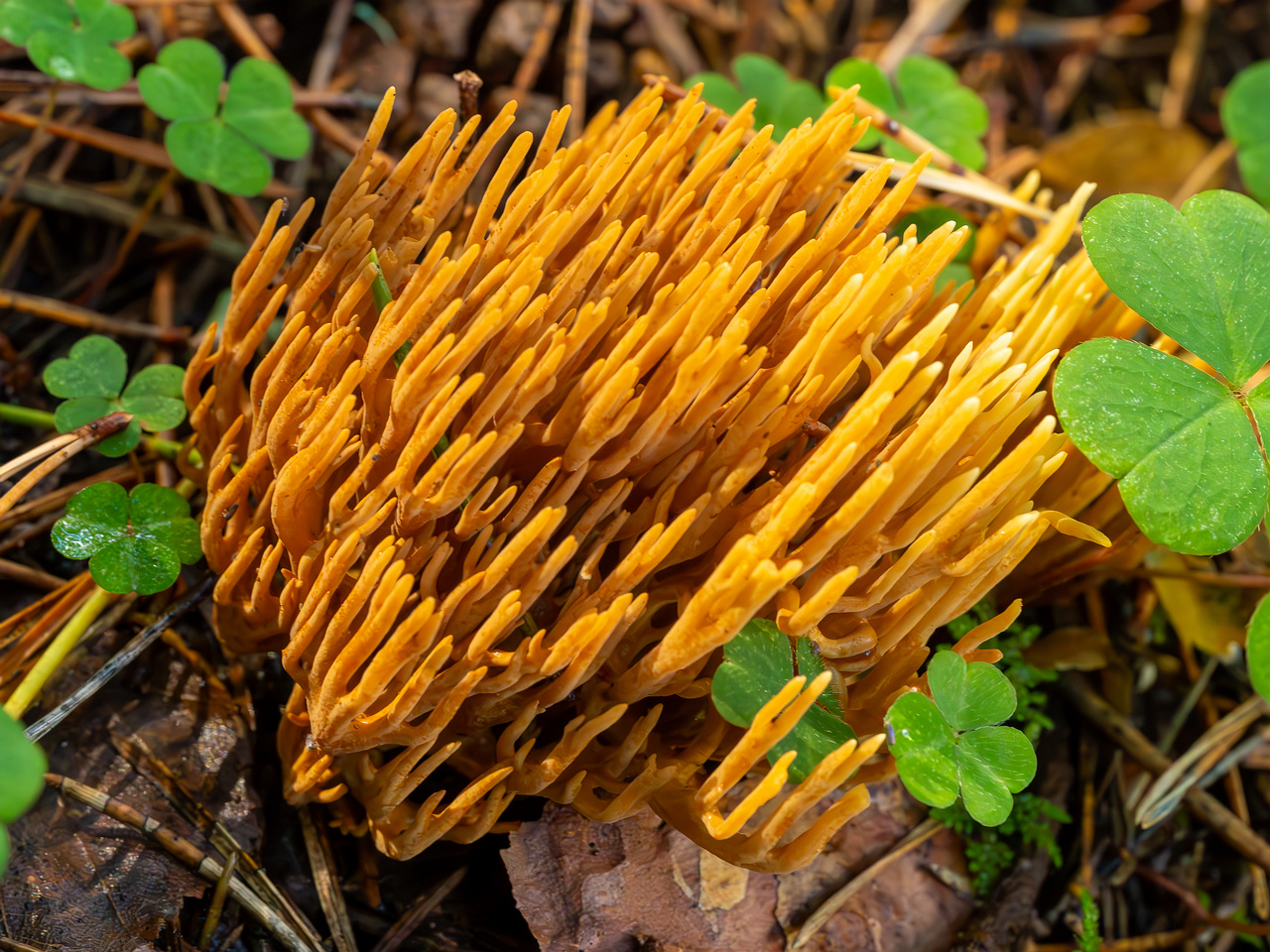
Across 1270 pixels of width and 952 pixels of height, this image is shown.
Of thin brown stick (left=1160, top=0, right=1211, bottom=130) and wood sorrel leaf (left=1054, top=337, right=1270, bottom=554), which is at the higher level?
thin brown stick (left=1160, top=0, right=1211, bottom=130)

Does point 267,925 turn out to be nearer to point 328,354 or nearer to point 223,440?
point 223,440

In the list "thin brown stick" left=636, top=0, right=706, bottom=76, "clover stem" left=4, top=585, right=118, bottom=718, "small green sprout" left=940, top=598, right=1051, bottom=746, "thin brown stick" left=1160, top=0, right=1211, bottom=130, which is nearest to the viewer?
"clover stem" left=4, top=585, right=118, bottom=718

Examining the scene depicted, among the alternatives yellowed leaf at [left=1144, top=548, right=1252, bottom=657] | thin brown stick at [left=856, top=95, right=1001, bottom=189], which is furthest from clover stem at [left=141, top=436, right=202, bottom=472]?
yellowed leaf at [left=1144, top=548, right=1252, bottom=657]

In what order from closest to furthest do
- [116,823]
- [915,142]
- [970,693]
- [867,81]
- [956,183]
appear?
[970,693] < [116,823] < [956,183] < [915,142] < [867,81]

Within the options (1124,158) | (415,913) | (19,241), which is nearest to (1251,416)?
(1124,158)

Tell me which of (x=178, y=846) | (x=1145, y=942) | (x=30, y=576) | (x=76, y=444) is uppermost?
(x=76, y=444)

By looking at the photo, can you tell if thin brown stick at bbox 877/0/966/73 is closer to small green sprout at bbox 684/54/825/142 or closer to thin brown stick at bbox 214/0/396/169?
small green sprout at bbox 684/54/825/142

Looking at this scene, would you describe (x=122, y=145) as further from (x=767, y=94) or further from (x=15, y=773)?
(x=15, y=773)

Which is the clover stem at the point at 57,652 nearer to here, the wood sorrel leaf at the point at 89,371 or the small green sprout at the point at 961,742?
the wood sorrel leaf at the point at 89,371
